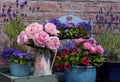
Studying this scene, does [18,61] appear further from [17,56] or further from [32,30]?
[32,30]

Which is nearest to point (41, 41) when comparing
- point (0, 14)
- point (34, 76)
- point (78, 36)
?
point (34, 76)

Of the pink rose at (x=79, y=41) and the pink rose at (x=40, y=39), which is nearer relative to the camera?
the pink rose at (x=40, y=39)

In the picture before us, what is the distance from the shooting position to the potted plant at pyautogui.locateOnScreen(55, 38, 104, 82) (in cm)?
205

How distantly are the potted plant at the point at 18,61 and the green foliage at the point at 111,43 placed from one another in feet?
1.83

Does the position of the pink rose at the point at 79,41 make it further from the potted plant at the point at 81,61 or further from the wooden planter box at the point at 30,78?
the wooden planter box at the point at 30,78

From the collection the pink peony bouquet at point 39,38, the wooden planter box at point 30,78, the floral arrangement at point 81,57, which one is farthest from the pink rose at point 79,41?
the wooden planter box at point 30,78

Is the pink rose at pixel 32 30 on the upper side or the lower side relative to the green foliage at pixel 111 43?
upper

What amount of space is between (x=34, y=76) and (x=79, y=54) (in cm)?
29

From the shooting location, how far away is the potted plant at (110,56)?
2.14m

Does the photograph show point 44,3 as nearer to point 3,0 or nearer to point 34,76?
point 3,0

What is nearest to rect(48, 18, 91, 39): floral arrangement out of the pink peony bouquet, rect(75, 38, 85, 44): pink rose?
rect(75, 38, 85, 44): pink rose

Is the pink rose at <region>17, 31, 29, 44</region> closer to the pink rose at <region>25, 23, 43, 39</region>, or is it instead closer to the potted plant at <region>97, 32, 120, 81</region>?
the pink rose at <region>25, 23, 43, 39</region>

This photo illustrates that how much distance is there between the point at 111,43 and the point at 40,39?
0.58 m

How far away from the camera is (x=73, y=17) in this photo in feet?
8.25
